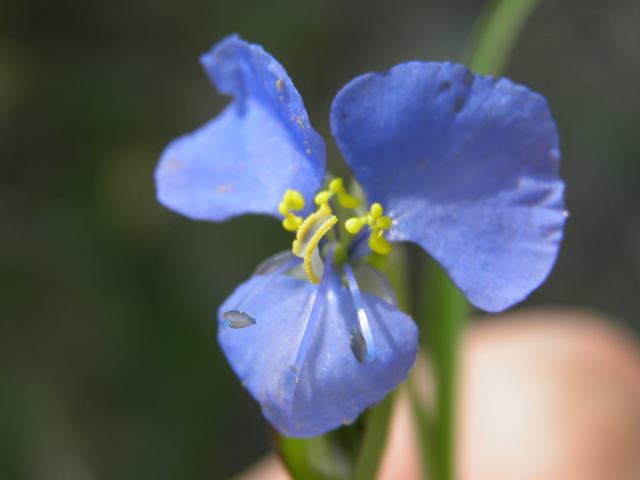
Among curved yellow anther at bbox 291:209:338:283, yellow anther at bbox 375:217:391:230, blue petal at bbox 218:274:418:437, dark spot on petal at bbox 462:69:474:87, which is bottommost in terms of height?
blue petal at bbox 218:274:418:437

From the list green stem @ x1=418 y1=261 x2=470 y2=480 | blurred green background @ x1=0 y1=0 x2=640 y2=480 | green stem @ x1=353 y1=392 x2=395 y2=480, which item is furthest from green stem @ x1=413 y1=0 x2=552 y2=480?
blurred green background @ x1=0 y1=0 x2=640 y2=480

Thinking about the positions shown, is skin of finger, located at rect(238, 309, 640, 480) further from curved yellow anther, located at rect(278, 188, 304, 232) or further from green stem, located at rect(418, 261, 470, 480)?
curved yellow anther, located at rect(278, 188, 304, 232)

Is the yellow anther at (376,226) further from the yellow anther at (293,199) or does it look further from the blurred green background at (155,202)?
the blurred green background at (155,202)

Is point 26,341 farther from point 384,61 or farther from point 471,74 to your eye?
point 471,74

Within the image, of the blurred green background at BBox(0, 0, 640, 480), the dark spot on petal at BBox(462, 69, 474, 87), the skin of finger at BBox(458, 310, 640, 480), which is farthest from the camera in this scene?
the blurred green background at BBox(0, 0, 640, 480)

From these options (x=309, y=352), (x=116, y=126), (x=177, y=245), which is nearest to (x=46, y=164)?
(x=116, y=126)

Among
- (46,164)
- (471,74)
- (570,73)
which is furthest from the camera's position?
(570,73)

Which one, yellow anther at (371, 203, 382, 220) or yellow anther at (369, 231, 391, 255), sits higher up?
yellow anther at (371, 203, 382, 220)

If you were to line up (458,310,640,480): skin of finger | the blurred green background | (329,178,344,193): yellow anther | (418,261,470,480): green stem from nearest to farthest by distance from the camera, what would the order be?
(329,178,344,193): yellow anther < (418,261,470,480): green stem < (458,310,640,480): skin of finger < the blurred green background
